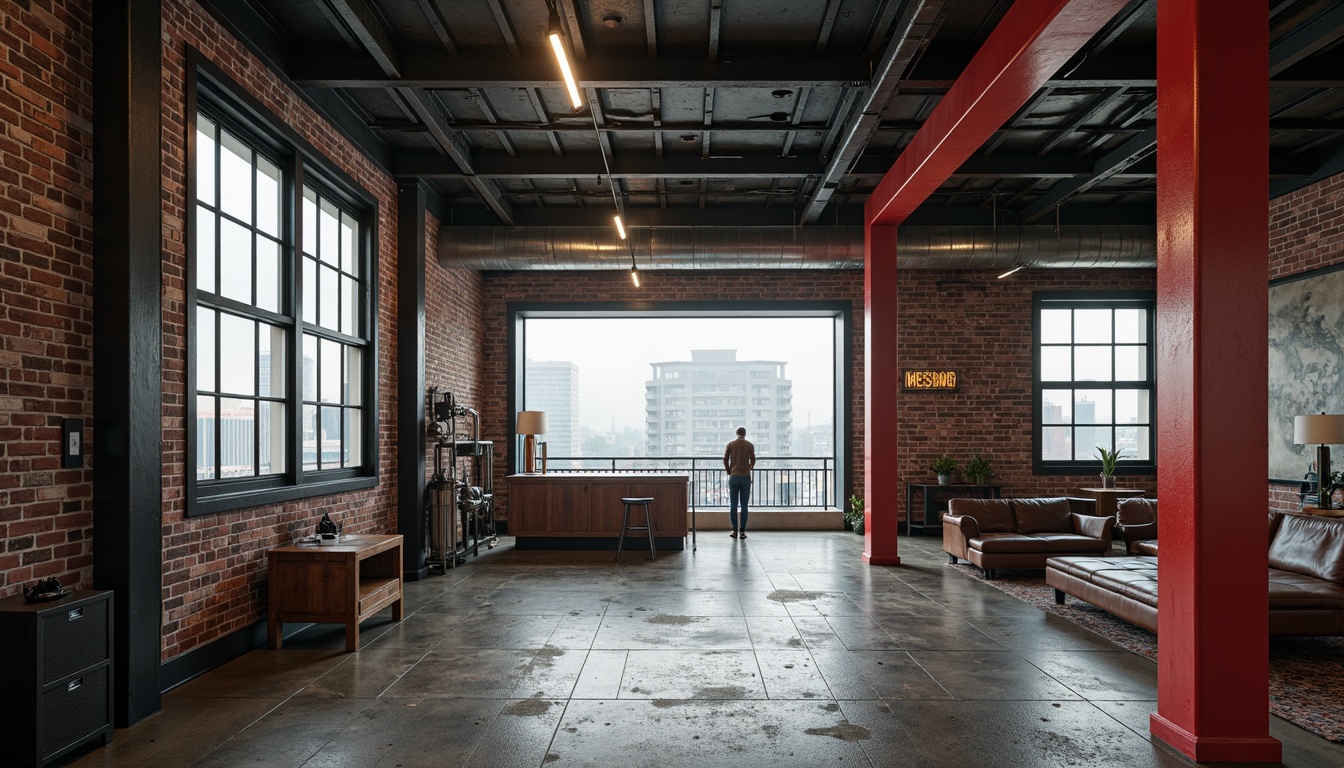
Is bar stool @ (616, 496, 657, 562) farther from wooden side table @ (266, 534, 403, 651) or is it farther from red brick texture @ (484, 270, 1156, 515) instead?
wooden side table @ (266, 534, 403, 651)

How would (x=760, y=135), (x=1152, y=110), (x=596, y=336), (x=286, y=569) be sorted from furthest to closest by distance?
(x=596, y=336)
(x=760, y=135)
(x=1152, y=110)
(x=286, y=569)

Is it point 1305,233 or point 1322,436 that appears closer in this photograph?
point 1322,436

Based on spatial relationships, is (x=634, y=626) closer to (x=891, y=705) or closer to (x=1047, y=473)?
(x=891, y=705)

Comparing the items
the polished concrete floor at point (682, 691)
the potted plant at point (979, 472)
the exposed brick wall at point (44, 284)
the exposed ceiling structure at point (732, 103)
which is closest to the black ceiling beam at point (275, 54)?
the exposed ceiling structure at point (732, 103)

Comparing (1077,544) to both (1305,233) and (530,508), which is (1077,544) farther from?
(530,508)

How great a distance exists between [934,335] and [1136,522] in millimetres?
3772

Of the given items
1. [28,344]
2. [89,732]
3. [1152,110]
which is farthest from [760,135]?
[89,732]

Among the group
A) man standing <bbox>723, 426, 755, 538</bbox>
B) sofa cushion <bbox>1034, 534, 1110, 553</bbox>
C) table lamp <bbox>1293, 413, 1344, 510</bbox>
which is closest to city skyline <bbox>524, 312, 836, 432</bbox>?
man standing <bbox>723, 426, 755, 538</bbox>

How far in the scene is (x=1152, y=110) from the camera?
692 centimetres

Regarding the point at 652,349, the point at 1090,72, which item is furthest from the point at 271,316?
the point at 652,349

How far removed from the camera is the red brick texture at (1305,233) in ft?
25.3

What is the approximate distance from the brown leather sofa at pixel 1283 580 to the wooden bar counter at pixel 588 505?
4312 mm

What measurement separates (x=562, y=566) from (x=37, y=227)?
5.81 metres

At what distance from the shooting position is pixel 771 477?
12.1 metres
